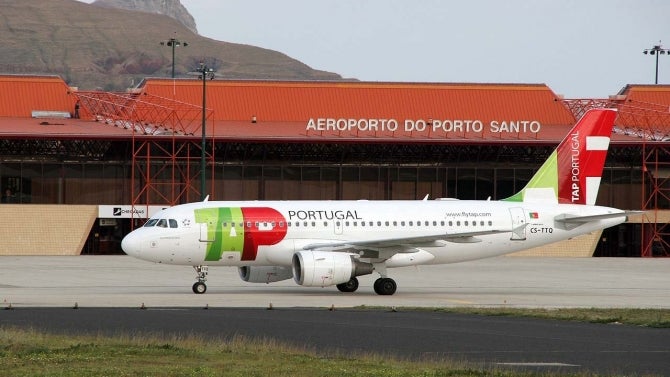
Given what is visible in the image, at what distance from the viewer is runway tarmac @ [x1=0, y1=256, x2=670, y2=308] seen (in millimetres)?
39688

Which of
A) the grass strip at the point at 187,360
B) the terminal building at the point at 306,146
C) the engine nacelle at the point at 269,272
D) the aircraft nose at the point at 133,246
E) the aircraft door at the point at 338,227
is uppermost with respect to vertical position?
the terminal building at the point at 306,146

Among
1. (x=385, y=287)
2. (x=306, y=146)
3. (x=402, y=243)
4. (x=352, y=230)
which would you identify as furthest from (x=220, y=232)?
(x=306, y=146)

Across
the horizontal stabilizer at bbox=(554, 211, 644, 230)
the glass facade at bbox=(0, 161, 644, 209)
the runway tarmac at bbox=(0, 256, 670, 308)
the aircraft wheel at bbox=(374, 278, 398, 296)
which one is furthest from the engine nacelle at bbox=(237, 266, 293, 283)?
the glass facade at bbox=(0, 161, 644, 209)

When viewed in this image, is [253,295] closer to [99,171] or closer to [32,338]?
[32,338]

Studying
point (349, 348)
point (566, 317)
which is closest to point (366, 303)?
point (566, 317)

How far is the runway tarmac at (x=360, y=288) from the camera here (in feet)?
130

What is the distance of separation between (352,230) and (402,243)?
3.19 m

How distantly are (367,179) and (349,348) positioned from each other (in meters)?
58.3

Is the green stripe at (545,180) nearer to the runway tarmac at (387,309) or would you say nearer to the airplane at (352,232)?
the airplane at (352,232)

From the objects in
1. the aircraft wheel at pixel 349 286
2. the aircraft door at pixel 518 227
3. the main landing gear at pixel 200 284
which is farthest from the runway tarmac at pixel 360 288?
the aircraft door at pixel 518 227

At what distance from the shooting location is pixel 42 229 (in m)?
74.5

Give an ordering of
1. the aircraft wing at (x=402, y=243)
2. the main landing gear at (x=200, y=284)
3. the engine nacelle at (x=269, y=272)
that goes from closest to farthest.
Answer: the aircraft wing at (x=402, y=243), the main landing gear at (x=200, y=284), the engine nacelle at (x=269, y=272)

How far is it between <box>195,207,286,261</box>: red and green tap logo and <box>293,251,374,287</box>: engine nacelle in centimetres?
176

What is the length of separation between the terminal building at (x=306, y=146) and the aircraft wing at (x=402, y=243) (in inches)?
1312
